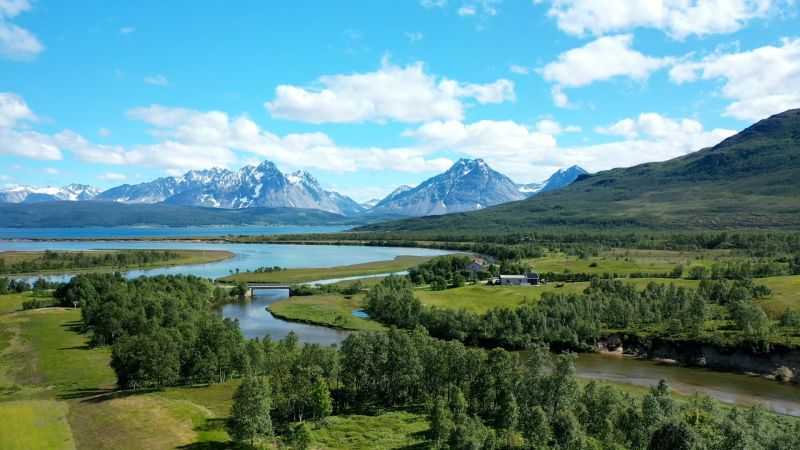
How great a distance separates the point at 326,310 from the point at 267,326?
1842cm

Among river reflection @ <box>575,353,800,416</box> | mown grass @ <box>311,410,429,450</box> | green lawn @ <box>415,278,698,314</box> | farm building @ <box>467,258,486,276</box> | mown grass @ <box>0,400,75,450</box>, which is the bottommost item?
river reflection @ <box>575,353,800,416</box>

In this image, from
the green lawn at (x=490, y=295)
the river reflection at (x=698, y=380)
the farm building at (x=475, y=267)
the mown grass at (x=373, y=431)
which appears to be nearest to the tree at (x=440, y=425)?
the mown grass at (x=373, y=431)

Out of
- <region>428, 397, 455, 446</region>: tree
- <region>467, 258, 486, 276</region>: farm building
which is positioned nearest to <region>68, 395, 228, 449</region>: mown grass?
<region>428, 397, 455, 446</region>: tree

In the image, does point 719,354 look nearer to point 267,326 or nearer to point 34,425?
point 267,326

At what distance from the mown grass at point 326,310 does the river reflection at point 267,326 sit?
2.62 m

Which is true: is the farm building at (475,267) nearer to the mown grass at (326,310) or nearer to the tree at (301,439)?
the mown grass at (326,310)

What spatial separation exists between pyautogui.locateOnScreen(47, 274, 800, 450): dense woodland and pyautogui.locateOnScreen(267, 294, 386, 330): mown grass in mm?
27909

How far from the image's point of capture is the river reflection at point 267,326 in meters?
99.4

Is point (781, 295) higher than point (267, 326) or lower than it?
higher

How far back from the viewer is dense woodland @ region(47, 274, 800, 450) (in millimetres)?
45250

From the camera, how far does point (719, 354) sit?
87375 mm

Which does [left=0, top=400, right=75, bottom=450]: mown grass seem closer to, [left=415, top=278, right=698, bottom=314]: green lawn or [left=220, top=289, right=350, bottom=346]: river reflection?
[left=220, top=289, right=350, bottom=346]: river reflection

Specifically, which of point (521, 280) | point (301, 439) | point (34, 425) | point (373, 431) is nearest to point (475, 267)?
point (521, 280)

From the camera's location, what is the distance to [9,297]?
13950cm
